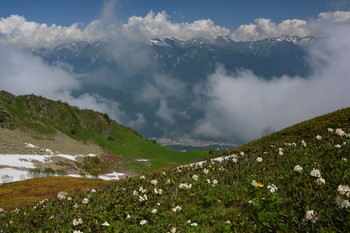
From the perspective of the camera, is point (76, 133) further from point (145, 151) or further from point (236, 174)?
point (236, 174)

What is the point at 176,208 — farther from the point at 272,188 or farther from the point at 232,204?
the point at 272,188

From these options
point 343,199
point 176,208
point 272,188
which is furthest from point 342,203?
point 176,208

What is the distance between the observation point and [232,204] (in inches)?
319

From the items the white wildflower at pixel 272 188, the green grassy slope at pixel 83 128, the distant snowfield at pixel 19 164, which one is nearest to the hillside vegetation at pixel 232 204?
the white wildflower at pixel 272 188

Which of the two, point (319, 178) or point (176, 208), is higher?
point (319, 178)

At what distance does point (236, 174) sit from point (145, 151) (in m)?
112

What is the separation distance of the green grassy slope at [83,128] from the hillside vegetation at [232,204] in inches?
3288

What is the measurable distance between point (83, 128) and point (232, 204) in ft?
396

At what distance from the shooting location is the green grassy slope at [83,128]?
323 feet

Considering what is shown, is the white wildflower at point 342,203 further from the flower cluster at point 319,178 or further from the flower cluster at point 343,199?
the flower cluster at point 319,178

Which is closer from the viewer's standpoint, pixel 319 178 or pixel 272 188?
pixel 319 178

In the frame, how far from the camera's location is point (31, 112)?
10775cm

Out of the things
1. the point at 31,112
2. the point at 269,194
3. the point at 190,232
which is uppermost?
the point at 31,112

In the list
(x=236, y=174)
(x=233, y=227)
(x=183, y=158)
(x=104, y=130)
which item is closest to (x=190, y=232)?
(x=233, y=227)
